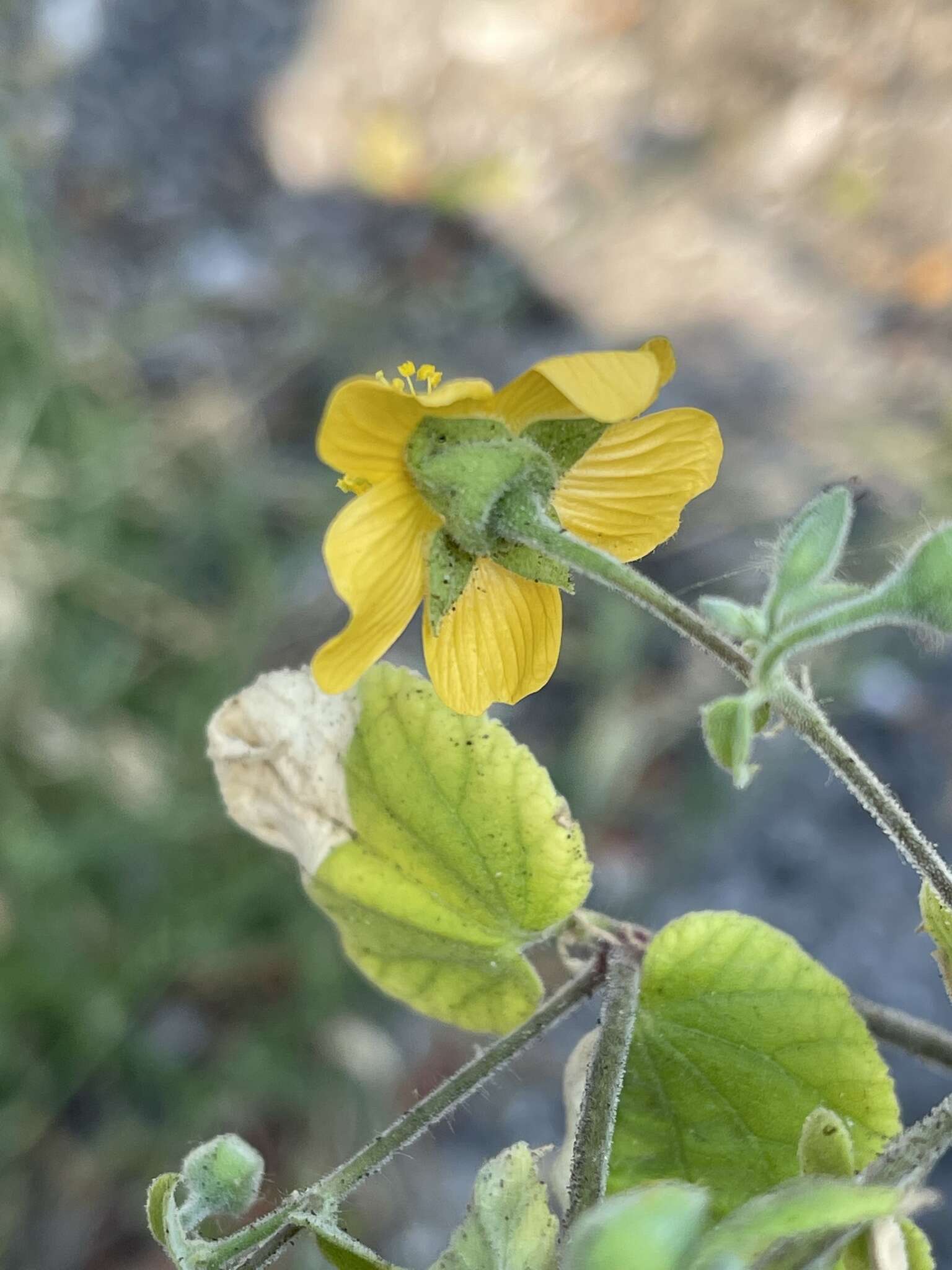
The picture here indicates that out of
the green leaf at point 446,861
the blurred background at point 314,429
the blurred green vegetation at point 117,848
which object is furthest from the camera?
the blurred background at point 314,429

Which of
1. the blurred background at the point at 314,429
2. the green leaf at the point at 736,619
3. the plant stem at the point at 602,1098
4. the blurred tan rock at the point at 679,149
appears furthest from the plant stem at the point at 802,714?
the blurred tan rock at the point at 679,149

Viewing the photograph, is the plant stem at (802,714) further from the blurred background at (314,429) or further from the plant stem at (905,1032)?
the blurred background at (314,429)

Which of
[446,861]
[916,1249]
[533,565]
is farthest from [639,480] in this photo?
[916,1249]

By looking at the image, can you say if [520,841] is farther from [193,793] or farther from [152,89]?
[152,89]

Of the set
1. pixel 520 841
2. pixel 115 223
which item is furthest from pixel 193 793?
pixel 115 223

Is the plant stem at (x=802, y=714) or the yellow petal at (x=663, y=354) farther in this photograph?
the yellow petal at (x=663, y=354)

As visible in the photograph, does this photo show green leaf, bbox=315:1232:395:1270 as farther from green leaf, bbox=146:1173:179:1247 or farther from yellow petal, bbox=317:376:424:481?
yellow petal, bbox=317:376:424:481

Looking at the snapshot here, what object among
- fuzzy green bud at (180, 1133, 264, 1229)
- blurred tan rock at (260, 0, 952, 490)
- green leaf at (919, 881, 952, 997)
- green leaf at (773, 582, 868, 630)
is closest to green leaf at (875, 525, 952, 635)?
green leaf at (773, 582, 868, 630)
